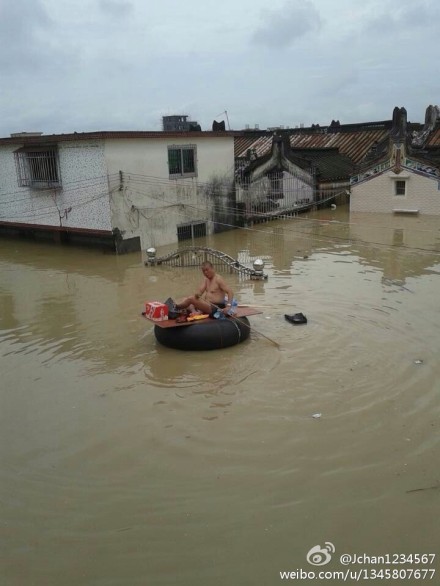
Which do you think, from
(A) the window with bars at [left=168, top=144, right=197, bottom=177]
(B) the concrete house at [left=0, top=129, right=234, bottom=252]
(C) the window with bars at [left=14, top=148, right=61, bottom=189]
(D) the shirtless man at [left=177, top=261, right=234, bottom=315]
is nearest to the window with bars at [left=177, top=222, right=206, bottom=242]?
(B) the concrete house at [left=0, top=129, right=234, bottom=252]

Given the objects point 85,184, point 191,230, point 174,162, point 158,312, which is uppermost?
point 174,162

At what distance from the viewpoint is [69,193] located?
20.1 metres

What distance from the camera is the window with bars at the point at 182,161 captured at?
68.9ft

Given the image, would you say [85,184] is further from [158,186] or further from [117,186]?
[158,186]

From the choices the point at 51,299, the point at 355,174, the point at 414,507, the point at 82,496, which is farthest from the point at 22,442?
the point at 355,174

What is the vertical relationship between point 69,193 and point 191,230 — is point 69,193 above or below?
above

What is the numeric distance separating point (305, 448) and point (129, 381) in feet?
11.2

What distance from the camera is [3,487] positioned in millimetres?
6336

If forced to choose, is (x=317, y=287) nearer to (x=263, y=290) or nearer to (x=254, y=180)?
(x=263, y=290)

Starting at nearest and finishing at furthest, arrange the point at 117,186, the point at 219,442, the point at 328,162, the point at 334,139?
the point at 219,442
the point at 117,186
the point at 328,162
the point at 334,139

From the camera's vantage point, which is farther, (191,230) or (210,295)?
(191,230)

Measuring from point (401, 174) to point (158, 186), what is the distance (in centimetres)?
1265

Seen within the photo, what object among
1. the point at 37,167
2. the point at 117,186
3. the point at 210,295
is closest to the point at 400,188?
the point at 117,186

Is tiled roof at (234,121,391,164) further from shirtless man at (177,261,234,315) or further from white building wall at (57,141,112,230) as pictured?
shirtless man at (177,261,234,315)
